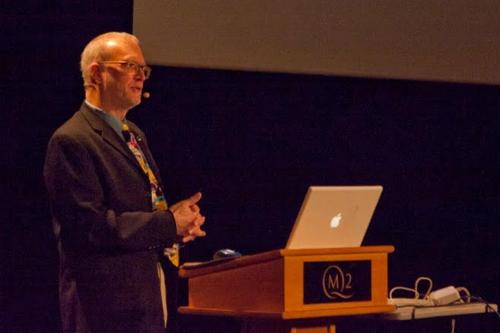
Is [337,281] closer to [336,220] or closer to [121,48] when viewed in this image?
[336,220]

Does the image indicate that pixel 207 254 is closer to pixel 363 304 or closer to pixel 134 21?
pixel 134 21

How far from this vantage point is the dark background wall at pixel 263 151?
3590 mm

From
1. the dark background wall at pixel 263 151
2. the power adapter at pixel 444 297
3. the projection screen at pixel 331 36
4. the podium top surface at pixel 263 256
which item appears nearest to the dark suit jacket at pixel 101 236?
the podium top surface at pixel 263 256

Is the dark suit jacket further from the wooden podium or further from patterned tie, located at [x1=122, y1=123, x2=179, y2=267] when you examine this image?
the wooden podium

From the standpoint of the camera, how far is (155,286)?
8.17 feet

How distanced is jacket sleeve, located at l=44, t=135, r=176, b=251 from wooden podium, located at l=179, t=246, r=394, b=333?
23 centimetres

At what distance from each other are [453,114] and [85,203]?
252 cm

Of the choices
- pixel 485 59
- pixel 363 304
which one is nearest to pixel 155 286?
pixel 363 304

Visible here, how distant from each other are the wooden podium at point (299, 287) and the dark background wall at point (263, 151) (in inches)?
50.8

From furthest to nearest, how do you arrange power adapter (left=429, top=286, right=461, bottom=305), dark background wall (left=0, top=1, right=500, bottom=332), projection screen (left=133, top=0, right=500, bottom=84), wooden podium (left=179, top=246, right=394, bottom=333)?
projection screen (left=133, top=0, right=500, bottom=84) → dark background wall (left=0, top=1, right=500, bottom=332) → power adapter (left=429, top=286, right=461, bottom=305) → wooden podium (left=179, top=246, right=394, bottom=333)

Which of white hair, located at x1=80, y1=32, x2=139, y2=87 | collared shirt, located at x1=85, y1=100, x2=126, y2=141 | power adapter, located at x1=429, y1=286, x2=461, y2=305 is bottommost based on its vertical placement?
power adapter, located at x1=429, y1=286, x2=461, y2=305

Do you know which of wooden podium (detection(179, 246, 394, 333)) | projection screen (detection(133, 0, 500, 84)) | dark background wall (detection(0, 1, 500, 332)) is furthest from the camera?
projection screen (detection(133, 0, 500, 84))

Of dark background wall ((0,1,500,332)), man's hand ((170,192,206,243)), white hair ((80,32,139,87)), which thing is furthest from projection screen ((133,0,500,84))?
man's hand ((170,192,206,243))

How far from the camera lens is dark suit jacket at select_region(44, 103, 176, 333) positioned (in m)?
2.39
